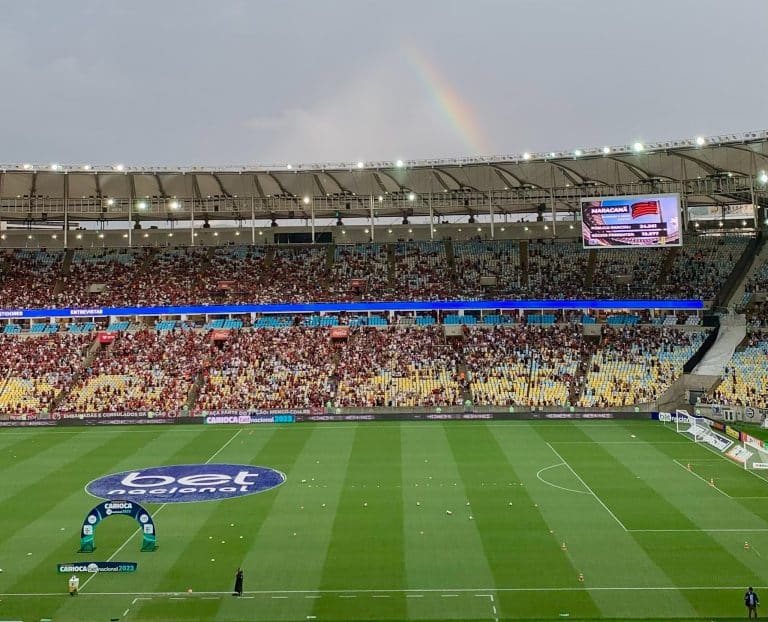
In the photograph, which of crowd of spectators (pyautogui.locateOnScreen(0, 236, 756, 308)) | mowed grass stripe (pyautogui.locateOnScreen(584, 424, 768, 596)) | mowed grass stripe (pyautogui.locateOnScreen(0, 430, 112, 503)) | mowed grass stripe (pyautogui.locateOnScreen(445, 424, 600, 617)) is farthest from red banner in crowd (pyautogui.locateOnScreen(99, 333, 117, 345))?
mowed grass stripe (pyautogui.locateOnScreen(584, 424, 768, 596))

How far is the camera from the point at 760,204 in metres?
61.4

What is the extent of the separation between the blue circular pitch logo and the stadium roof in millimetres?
29806

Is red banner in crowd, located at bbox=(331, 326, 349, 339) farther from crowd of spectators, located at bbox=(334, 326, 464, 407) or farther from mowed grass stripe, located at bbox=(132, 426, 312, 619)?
mowed grass stripe, located at bbox=(132, 426, 312, 619)

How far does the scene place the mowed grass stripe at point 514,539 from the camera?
63.6 ft

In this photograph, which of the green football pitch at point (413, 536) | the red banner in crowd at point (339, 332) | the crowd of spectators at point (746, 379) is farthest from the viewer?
the red banner in crowd at point (339, 332)

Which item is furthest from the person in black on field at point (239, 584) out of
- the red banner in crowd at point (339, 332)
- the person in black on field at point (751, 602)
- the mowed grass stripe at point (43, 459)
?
the red banner in crowd at point (339, 332)

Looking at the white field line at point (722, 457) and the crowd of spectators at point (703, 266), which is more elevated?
the crowd of spectators at point (703, 266)

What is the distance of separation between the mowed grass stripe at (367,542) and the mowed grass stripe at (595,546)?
4.84m

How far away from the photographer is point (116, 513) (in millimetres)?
23453

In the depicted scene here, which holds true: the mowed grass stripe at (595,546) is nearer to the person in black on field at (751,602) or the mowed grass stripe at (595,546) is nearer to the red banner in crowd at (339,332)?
the person in black on field at (751,602)

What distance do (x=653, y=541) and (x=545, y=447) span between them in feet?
50.0

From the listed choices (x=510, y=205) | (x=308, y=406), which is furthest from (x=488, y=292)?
(x=308, y=406)

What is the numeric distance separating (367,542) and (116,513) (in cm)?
808

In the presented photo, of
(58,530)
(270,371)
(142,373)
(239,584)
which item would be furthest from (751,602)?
(142,373)
